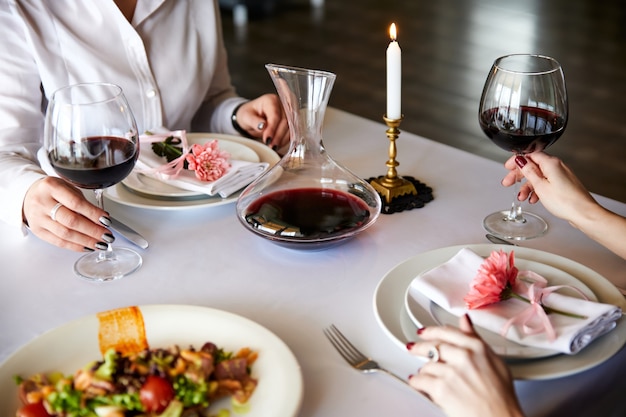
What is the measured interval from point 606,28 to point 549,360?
4.87 metres

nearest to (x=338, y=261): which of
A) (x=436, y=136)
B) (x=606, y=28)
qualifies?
(x=436, y=136)

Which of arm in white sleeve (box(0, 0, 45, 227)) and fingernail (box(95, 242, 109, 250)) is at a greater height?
arm in white sleeve (box(0, 0, 45, 227))

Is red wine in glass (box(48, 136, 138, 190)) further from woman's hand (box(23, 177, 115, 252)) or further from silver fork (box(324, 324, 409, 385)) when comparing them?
silver fork (box(324, 324, 409, 385))

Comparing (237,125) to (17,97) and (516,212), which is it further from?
(516,212)


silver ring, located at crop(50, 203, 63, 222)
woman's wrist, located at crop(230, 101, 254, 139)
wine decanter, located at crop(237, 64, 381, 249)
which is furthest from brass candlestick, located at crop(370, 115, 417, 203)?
silver ring, located at crop(50, 203, 63, 222)

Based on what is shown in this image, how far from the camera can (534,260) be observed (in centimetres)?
109

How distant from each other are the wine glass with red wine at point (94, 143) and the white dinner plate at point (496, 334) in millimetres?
448

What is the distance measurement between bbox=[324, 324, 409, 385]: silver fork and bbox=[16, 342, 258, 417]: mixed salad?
14 cm

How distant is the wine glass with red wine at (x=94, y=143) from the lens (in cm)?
106

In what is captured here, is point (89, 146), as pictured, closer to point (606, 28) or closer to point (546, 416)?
point (546, 416)

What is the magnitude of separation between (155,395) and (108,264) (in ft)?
1.40

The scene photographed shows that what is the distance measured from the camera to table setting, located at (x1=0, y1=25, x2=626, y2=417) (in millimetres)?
875

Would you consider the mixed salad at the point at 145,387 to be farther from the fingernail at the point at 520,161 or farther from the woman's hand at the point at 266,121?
the woman's hand at the point at 266,121

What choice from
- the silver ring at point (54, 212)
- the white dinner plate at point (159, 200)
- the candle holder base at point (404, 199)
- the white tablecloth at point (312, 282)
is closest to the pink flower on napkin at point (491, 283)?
the white tablecloth at point (312, 282)
